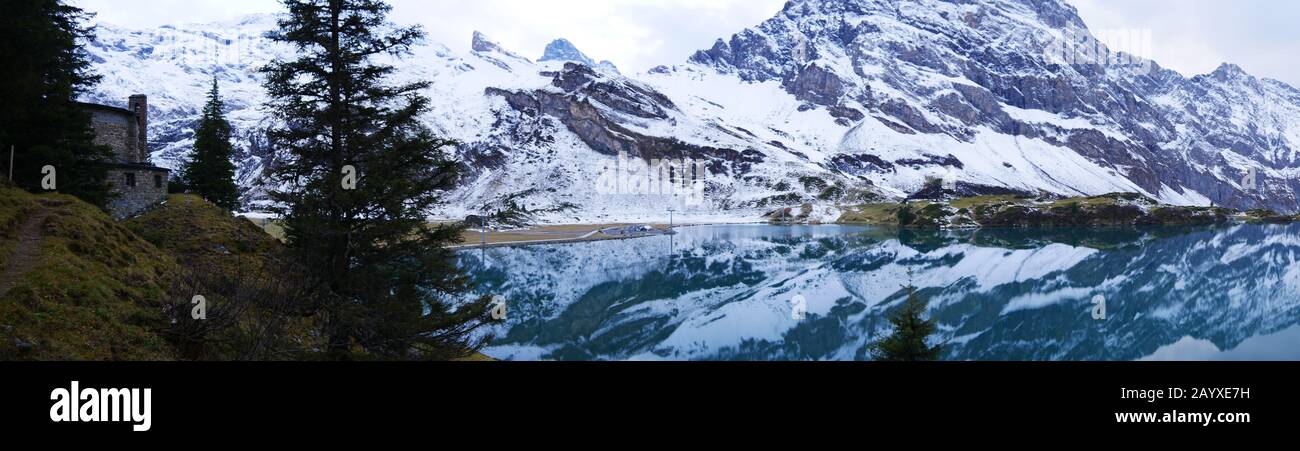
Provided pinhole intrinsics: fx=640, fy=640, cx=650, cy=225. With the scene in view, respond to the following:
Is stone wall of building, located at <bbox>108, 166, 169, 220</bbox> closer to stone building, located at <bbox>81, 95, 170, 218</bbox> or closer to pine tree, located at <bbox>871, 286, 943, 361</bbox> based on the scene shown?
stone building, located at <bbox>81, 95, 170, 218</bbox>

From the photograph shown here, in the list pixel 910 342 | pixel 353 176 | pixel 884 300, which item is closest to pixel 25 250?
pixel 353 176

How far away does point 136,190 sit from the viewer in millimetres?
33812

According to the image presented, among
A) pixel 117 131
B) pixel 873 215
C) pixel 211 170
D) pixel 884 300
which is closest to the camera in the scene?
pixel 117 131

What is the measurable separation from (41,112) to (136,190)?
9.03 metres

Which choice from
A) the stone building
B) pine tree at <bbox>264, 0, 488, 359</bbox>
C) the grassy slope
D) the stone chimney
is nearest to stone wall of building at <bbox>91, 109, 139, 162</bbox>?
the stone building

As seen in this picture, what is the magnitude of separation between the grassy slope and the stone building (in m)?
14.2

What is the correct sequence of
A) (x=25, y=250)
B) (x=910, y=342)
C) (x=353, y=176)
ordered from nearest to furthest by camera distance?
(x=25, y=250), (x=353, y=176), (x=910, y=342)

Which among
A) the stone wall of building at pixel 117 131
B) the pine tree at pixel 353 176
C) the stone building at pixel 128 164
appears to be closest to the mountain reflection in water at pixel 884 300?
the pine tree at pixel 353 176

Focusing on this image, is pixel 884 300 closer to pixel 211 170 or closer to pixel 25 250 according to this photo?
pixel 25 250
